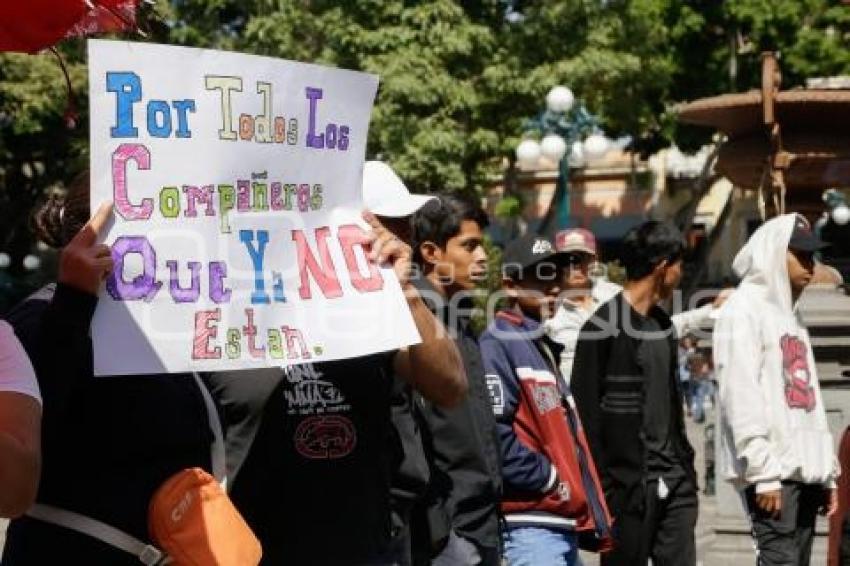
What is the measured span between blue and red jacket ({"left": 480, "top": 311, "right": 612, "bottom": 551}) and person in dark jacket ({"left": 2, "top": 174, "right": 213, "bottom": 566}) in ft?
6.98

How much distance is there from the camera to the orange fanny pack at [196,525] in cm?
296

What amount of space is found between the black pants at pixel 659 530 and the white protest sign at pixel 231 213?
2.58m

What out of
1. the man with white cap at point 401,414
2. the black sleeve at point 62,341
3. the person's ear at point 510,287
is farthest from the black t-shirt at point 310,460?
the person's ear at point 510,287

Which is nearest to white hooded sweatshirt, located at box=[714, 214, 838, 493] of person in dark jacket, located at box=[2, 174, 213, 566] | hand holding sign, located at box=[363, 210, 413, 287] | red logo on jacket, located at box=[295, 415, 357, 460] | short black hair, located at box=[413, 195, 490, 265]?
short black hair, located at box=[413, 195, 490, 265]

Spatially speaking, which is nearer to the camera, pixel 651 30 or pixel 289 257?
pixel 289 257

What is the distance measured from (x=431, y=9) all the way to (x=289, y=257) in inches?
822

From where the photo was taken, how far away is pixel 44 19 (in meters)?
2.85

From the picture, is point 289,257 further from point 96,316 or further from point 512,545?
point 512,545

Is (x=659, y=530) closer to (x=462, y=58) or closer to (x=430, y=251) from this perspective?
(x=430, y=251)

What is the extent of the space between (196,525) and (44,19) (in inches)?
40.5

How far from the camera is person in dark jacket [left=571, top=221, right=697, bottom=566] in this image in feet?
18.7

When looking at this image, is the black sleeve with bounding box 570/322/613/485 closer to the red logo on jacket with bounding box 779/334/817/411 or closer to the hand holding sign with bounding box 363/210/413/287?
the red logo on jacket with bounding box 779/334/817/411

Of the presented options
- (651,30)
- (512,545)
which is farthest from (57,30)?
(651,30)

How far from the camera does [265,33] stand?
23828 mm
